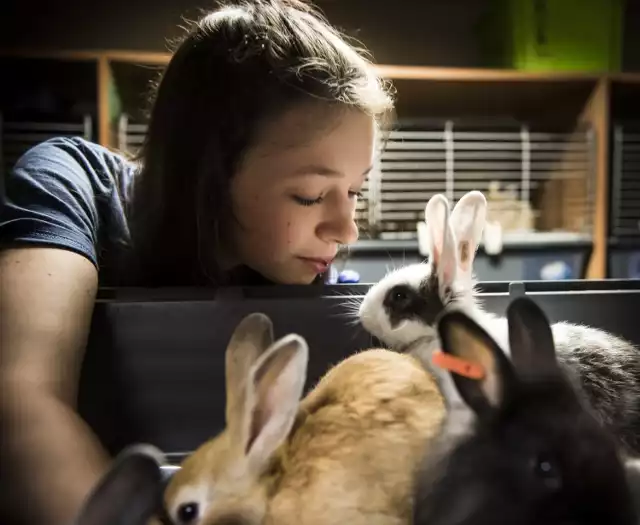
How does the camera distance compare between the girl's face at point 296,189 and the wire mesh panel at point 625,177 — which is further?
the wire mesh panel at point 625,177

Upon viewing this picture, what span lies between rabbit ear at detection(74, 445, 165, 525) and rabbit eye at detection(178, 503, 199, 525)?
1 cm

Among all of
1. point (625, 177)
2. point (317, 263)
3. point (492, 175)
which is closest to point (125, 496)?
point (317, 263)

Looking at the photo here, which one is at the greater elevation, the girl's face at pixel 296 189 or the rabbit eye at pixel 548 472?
the girl's face at pixel 296 189

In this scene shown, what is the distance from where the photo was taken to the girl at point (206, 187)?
1.14ft

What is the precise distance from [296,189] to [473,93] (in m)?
0.24

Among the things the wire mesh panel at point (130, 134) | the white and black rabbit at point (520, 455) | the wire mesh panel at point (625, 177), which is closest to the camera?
the white and black rabbit at point (520, 455)

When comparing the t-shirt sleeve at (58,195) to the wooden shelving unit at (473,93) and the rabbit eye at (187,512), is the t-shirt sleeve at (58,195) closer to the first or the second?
the wooden shelving unit at (473,93)

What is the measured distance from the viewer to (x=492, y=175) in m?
0.52

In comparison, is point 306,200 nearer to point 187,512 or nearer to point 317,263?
point 317,263

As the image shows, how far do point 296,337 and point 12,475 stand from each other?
180 mm

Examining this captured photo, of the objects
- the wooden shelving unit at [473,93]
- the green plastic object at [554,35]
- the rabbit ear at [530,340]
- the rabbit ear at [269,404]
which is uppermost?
the green plastic object at [554,35]

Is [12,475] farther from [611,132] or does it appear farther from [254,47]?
[611,132]

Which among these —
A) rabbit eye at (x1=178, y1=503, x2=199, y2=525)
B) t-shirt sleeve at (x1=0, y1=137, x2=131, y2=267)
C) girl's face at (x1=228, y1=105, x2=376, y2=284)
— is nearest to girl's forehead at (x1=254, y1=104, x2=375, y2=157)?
girl's face at (x1=228, y1=105, x2=376, y2=284)

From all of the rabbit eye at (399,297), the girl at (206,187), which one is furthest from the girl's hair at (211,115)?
the rabbit eye at (399,297)
